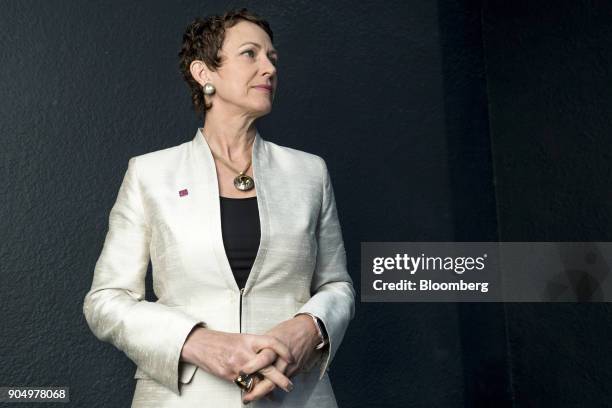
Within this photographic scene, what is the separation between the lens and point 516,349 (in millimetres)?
3041

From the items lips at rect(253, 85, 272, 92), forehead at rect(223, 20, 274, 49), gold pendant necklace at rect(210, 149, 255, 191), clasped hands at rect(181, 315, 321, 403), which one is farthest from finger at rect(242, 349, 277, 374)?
forehead at rect(223, 20, 274, 49)

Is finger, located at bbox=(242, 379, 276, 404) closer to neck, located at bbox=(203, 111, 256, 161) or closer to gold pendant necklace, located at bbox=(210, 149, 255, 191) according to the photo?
gold pendant necklace, located at bbox=(210, 149, 255, 191)

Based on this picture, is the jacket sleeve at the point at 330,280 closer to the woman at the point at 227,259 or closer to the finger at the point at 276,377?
the woman at the point at 227,259

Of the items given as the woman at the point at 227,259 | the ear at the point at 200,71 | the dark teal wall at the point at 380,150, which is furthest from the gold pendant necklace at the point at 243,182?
the dark teal wall at the point at 380,150

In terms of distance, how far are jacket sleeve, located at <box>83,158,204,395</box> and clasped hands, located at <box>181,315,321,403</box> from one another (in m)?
0.03

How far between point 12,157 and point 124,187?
967 millimetres

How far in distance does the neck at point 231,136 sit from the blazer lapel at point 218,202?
26 mm

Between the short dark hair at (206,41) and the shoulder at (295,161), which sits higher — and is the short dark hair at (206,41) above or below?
above

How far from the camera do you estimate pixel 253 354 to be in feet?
5.19

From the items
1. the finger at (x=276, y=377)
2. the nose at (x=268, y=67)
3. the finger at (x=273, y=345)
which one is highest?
the nose at (x=268, y=67)

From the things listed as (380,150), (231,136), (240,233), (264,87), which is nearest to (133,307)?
(240,233)

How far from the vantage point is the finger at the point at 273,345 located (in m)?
1.58

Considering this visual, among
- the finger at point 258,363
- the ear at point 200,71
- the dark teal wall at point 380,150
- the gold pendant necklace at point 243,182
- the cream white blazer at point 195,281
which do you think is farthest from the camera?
the dark teal wall at point 380,150

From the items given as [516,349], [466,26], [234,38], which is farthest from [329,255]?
[466,26]
